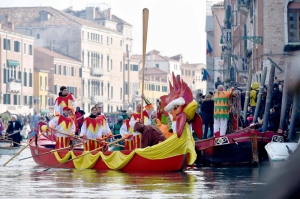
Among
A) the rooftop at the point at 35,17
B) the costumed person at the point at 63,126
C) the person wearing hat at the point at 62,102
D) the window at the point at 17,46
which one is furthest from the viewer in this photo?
the rooftop at the point at 35,17

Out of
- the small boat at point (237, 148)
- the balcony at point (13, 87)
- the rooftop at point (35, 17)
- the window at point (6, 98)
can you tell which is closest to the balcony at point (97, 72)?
the rooftop at point (35, 17)

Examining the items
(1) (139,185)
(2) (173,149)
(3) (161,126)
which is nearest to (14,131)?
(3) (161,126)

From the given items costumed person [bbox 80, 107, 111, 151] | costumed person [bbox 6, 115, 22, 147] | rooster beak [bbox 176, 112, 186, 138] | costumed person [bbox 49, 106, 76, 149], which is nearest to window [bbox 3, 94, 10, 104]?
costumed person [bbox 6, 115, 22, 147]

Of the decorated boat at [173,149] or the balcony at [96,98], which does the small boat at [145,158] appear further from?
the balcony at [96,98]

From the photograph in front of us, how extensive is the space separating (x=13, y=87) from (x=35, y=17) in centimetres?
2937

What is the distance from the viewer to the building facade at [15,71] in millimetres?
83750

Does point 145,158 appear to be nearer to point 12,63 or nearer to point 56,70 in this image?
point 12,63

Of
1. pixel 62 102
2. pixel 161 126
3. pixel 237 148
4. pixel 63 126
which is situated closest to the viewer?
pixel 237 148

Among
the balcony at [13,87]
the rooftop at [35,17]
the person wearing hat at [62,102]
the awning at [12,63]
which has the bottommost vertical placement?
the person wearing hat at [62,102]

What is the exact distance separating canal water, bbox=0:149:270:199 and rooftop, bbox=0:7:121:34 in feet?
315

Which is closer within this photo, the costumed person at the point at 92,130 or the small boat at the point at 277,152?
the small boat at the point at 277,152

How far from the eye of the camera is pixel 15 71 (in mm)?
86625

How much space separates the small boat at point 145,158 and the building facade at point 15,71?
65.0m

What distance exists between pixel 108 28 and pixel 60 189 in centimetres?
11150
